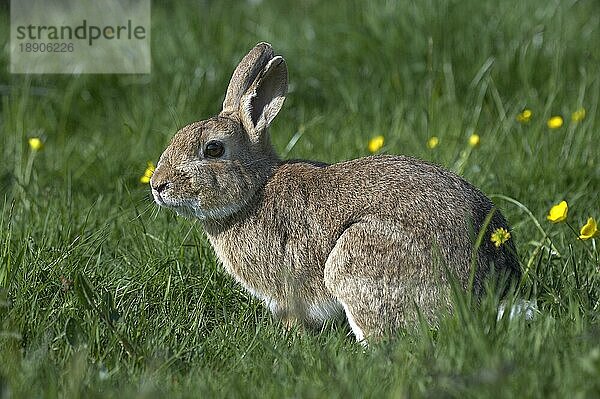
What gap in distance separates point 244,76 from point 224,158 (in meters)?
0.48

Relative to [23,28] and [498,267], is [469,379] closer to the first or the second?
[498,267]

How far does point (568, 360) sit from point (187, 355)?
1397 millimetres

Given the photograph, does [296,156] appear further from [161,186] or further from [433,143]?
[161,186]

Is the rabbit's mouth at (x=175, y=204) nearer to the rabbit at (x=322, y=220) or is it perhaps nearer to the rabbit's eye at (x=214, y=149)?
the rabbit at (x=322, y=220)

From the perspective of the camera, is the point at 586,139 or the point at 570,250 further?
the point at 586,139

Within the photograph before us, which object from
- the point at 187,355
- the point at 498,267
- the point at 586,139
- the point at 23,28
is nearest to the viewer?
the point at 187,355

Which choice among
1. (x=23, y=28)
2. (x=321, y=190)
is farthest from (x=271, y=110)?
(x=23, y=28)

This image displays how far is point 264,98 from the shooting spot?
492 cm

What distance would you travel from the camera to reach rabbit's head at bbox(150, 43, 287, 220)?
15.1 ft

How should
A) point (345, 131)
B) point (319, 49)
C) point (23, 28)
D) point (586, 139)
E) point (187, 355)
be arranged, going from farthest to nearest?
1. point (23, 28)
2. point (319, 49)
3. point (345, 131)
4. point (586, 139)
5. point (187, 355)

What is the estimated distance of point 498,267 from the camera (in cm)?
431

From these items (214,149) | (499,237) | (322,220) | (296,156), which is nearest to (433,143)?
(296,156)

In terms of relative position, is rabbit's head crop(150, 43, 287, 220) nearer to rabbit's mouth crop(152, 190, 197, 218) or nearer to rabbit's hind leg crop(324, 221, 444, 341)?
rabbit's mouth crop(152, 190, 197, 218)

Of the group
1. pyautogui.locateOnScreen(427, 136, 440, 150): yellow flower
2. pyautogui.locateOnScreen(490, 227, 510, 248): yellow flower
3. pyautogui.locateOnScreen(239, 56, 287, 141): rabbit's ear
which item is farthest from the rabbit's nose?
pyautogui.locateOnScreen(427, 136, 440, 150): yellow flower
